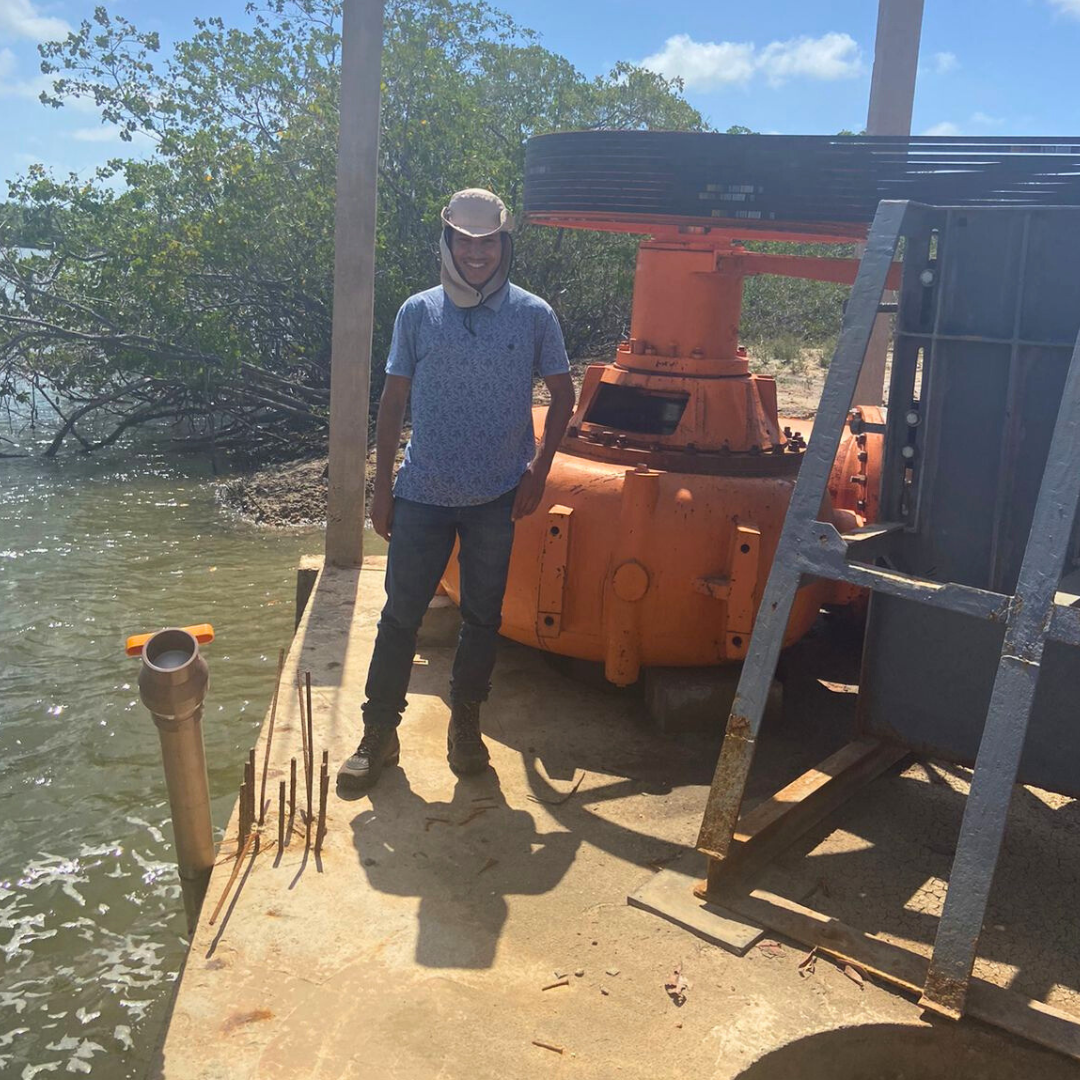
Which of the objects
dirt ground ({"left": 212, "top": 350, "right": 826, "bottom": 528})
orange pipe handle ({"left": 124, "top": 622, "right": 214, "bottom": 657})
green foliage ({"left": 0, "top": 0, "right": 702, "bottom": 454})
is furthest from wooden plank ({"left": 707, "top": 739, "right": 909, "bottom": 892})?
green foliage ({"left": 0, "top": 0, "right": 702, "bottom": 454})

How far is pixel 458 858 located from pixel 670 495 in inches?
64.1

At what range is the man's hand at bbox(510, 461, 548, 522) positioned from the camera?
3.68m

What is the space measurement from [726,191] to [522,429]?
1437 mm

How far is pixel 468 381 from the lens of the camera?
11.7 ft

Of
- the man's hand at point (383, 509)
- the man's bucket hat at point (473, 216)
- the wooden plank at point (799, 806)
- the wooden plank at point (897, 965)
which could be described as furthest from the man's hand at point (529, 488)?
the wooden plank at point (897, 965)

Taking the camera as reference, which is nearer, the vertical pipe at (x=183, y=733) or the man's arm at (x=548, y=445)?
the vertical pipe at (x=183, y=733)

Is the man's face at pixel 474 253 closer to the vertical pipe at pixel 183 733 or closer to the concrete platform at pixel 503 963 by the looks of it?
the vertical pipe at pixel 183 733

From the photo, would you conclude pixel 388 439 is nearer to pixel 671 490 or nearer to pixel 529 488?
pixel 529 488

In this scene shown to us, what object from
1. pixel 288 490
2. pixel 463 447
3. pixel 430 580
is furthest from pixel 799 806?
pixel 288 490

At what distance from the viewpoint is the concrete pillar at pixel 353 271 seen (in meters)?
5.54

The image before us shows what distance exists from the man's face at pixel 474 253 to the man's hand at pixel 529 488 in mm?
667

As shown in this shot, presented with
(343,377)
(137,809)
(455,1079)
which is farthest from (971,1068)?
(343,377)

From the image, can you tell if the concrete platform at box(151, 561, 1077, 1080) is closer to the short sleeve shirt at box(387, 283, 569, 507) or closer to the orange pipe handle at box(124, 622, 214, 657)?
the orange pipe handle at box(124, 622, 214, 657)

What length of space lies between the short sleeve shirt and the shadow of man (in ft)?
3.37
